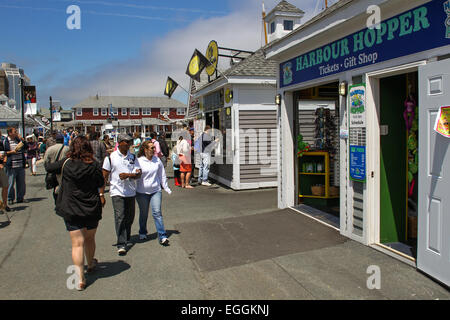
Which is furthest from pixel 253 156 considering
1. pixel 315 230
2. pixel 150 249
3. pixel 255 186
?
pixel 150 249

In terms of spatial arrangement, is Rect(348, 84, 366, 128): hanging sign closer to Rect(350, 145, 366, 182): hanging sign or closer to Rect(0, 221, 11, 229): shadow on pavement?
Rect(350, 145, 366, 182): hanging sign

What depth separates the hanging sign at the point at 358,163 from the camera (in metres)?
5.44

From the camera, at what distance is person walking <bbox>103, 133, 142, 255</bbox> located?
5.49 m

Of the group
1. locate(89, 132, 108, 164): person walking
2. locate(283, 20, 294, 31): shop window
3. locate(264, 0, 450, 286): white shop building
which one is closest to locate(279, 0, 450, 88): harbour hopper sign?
locate(264, 0, 450, 286): white shop building

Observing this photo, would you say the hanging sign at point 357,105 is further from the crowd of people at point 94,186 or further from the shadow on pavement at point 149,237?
the shadow on pavement at point 149,237

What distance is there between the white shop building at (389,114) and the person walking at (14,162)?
22.2ft

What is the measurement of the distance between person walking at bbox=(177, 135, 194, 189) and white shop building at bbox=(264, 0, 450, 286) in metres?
4.83

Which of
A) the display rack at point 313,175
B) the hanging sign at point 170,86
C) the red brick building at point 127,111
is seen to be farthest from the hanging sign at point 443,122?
the red brick building at point 127,111

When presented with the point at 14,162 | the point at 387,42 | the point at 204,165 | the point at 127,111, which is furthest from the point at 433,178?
the point at 127,111

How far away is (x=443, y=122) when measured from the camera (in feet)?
12.5

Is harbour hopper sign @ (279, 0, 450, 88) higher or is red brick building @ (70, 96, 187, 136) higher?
red brick building @ (70, 96, 187, 136)

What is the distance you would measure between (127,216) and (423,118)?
13.8 ft
